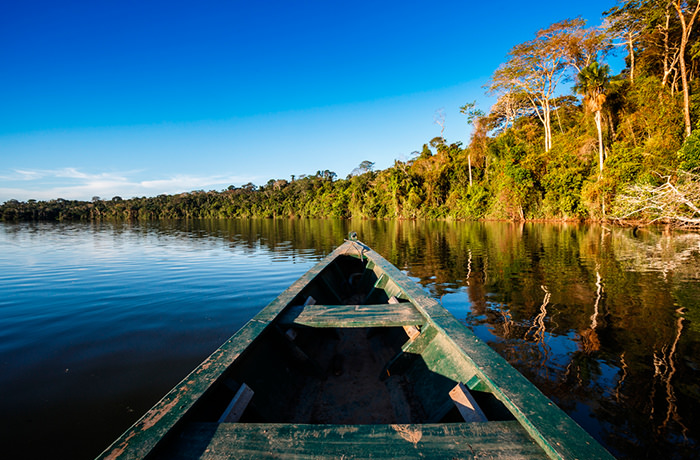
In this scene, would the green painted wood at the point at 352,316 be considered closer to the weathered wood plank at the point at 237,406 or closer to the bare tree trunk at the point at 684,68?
the weathered wood plank at the point at 237,406

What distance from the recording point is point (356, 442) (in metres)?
1.34

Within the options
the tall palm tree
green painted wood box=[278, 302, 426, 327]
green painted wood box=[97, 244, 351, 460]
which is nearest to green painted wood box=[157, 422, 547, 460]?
green painted wood box=[97, 244, 351, 460]

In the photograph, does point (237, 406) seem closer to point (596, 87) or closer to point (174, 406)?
point (174, 406)

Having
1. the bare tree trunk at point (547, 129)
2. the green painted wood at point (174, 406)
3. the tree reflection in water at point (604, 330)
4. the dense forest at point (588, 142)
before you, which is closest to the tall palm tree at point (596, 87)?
the dense forest at point (588, 142)

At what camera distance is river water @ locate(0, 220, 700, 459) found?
2543 millimetres

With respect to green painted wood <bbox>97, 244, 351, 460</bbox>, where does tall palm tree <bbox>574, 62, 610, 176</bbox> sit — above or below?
above

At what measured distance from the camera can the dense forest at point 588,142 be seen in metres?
17.5

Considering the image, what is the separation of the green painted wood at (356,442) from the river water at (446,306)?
5.43ft

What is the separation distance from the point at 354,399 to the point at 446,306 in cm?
343

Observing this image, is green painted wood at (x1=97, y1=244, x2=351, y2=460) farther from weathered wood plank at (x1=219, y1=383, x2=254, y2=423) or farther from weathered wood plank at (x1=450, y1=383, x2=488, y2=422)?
weathered wood plank at (x1=450, y1=383, x2=488, y2=422)

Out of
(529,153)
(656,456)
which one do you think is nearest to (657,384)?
(656,456)

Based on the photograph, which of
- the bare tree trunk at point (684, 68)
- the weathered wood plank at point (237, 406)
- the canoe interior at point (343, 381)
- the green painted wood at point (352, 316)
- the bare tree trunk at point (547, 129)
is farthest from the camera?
the bare tree trunk at point (547, 129)

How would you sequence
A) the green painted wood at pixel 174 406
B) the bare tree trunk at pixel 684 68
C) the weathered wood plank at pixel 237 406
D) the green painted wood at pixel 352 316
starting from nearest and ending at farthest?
the green painted wood at pixel 174 406, the weathered wood plank at pixel 237 406, the green painted wood at pixel 352 316, the bare tree trunk at pixel 684 68

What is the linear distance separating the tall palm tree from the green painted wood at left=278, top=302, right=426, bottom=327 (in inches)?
1007
